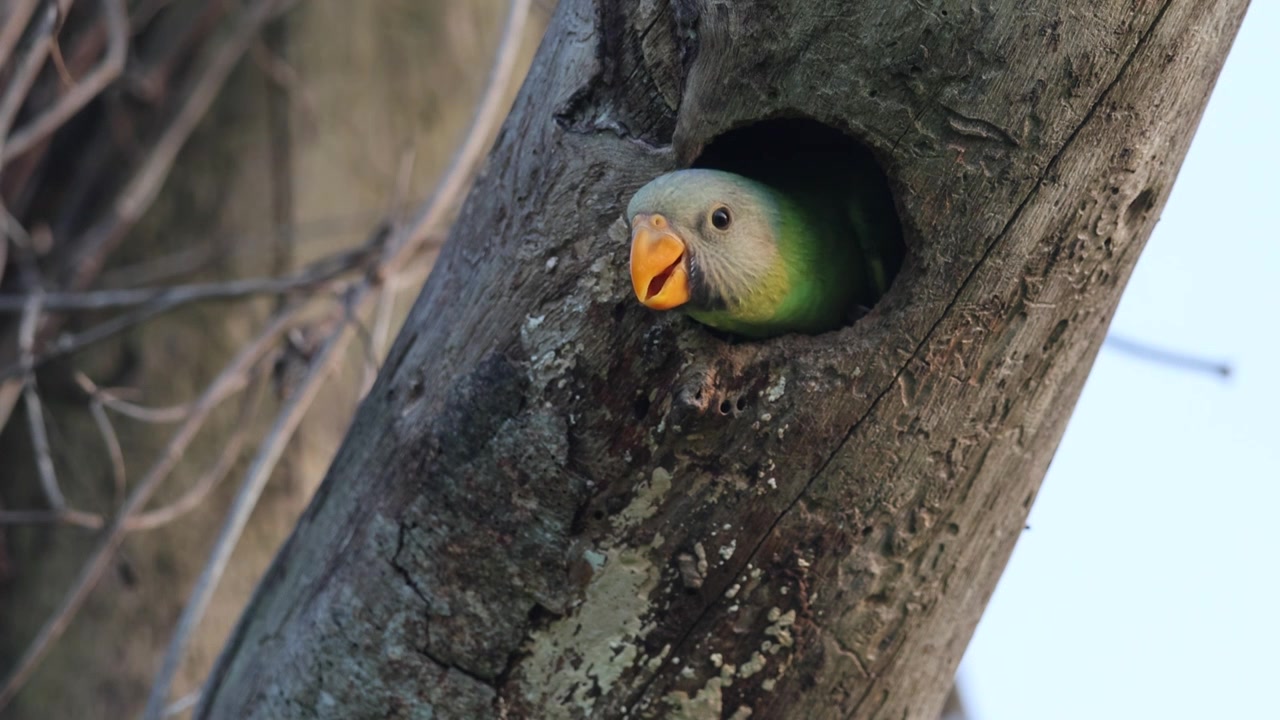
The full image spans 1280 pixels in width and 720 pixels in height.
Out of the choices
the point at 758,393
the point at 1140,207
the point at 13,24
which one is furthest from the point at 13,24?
the point at 1140,207

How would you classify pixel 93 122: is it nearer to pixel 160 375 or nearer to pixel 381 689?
pixel 160 375

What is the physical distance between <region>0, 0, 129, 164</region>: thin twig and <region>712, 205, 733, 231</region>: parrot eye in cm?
186

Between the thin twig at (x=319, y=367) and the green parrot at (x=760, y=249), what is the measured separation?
80 cm

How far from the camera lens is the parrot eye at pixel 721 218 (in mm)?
1594

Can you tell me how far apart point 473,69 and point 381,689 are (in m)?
2.40

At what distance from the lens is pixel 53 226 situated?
10.4ft

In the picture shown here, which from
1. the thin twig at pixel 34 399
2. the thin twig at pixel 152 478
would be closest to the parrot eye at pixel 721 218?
the thin twig at pixel 152 478

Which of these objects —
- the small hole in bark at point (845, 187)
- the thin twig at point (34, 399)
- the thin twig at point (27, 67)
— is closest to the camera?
the small hole in bark at point (845, 187)

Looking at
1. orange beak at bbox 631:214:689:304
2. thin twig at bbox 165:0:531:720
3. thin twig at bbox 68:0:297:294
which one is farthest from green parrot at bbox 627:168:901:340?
thin twig at bbox 68:0:297:294

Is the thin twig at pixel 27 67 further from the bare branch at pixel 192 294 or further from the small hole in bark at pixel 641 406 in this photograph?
the small hole in bark at pixel 641 406

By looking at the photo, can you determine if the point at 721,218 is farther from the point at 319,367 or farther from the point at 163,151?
the point at 163,151

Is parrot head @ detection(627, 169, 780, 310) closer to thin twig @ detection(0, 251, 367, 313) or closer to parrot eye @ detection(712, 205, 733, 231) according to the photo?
parrot eye @ detection(712, 205, 733, 231)

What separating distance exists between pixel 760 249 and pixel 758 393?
316mm

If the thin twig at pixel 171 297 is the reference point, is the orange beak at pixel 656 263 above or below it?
above
